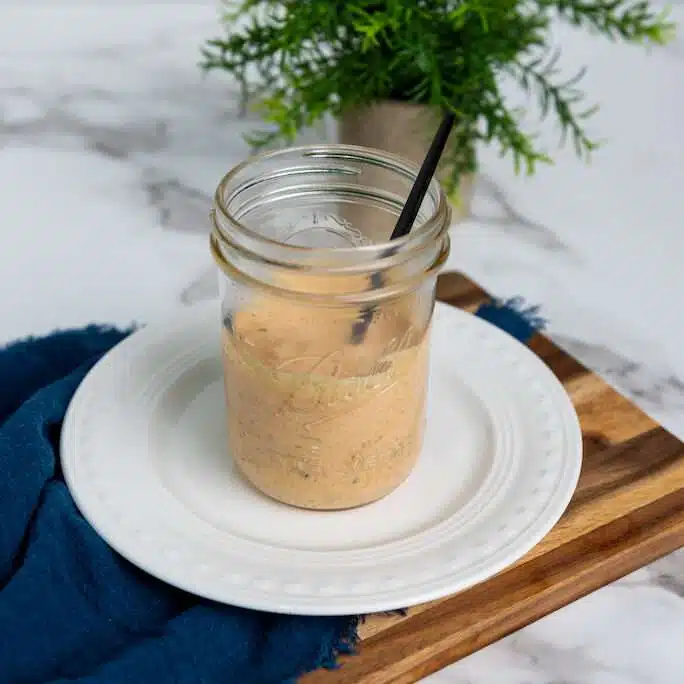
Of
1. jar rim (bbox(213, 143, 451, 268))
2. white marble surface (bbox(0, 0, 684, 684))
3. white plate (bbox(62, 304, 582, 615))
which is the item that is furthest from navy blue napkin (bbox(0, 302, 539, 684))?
jar rim (bbox(213, 143, 451, 268))

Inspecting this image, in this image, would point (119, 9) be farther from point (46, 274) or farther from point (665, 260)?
point (665, 260)

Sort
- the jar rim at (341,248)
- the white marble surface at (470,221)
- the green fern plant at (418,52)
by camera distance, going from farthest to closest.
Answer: the green fern plant at (418,52) → the white marble surface at (470,221) → the jar rim at (341,248)

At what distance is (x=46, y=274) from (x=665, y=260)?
82 cm

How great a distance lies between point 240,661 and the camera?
78 centimetres

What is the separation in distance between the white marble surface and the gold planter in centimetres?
17

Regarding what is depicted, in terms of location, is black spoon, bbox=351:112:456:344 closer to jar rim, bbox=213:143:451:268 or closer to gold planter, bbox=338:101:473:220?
jar rim, bbox=213:143:451:268

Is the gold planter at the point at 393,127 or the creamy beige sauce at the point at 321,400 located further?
the gold planter at the point at 393,127

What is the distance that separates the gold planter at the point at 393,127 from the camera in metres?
1.31

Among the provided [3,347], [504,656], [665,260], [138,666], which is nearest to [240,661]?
[138,666]

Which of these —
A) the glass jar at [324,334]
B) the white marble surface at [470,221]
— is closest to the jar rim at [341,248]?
the glass jar at [324,334]

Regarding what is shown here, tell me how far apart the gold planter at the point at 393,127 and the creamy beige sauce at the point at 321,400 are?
535 millimetres

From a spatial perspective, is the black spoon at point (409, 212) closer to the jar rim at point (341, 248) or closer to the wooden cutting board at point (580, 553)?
the jar rim at point (341, 248)

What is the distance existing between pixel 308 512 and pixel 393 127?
62 centimetres

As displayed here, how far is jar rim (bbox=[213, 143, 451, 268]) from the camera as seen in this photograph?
75cm
